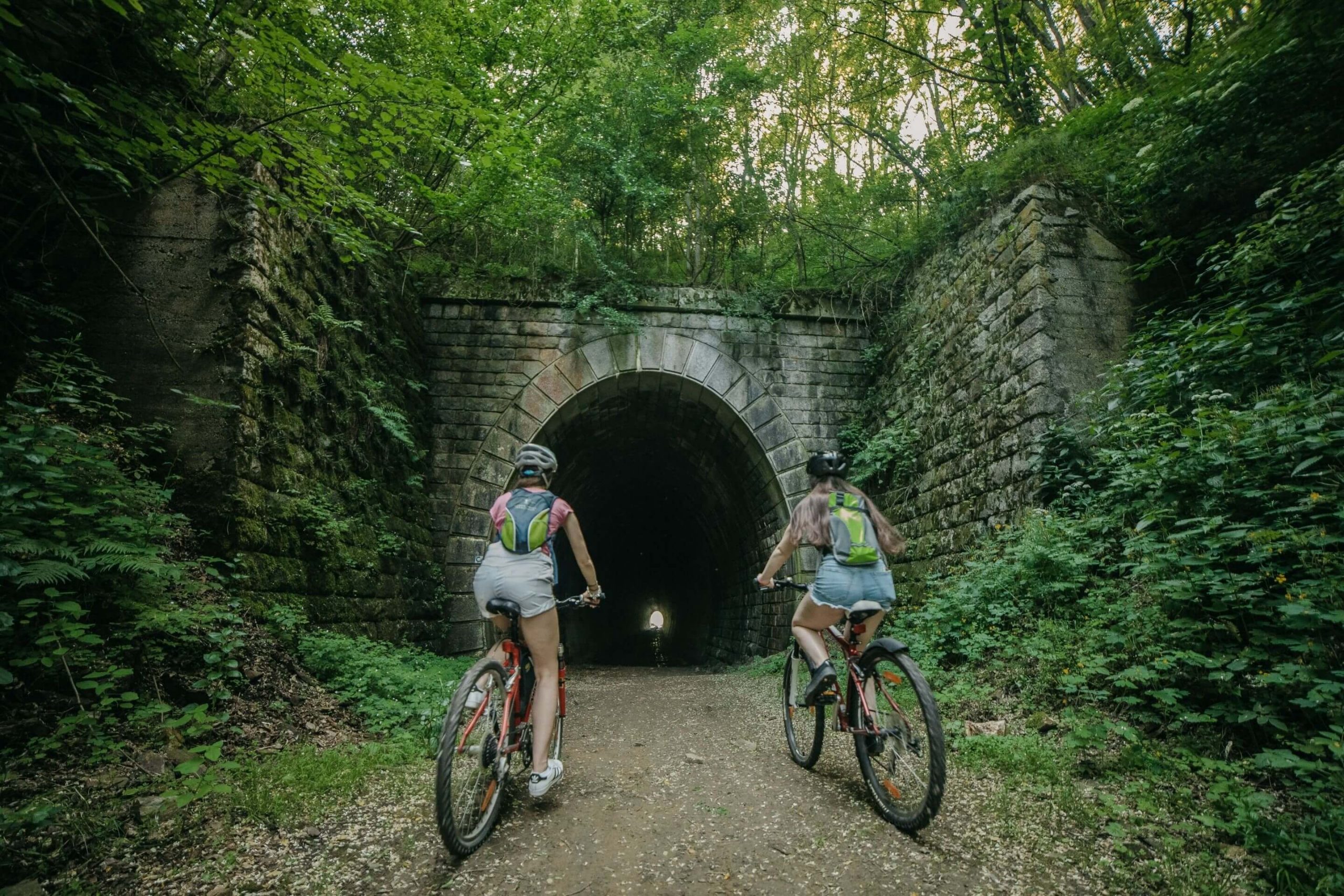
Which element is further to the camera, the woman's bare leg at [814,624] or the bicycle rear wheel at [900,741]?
the woman's bare leg at [814,624]

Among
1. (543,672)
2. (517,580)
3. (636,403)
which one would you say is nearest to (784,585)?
(543,672)

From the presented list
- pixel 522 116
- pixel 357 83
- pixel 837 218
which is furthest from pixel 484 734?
pixel 837 218

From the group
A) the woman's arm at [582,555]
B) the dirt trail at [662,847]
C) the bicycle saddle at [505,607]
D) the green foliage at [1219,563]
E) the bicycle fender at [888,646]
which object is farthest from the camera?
the woman's arm at [582,555]

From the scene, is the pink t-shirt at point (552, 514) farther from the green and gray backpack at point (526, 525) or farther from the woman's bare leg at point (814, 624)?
the woman's bare leg at point (814, 624)

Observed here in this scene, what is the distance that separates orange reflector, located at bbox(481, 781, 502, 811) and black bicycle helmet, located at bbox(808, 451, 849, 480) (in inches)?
80.1

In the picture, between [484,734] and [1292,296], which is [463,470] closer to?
[484,734]

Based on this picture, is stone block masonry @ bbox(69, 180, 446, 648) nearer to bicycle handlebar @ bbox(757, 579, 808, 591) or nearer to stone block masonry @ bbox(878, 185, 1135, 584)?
bicycle handlebar @ bbox(757, 579, 808, 591)

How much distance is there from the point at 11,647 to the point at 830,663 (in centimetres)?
344

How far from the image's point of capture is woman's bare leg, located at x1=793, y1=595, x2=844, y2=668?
3.08m

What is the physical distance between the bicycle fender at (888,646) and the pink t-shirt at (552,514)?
4.98ft

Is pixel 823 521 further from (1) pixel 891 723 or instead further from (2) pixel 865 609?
(1) pixel 891 723

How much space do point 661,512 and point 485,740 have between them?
43.3ft

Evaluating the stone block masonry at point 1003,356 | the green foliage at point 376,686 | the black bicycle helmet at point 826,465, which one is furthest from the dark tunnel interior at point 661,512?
the black bicycle helmet at point 826,465

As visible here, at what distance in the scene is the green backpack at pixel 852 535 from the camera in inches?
114
